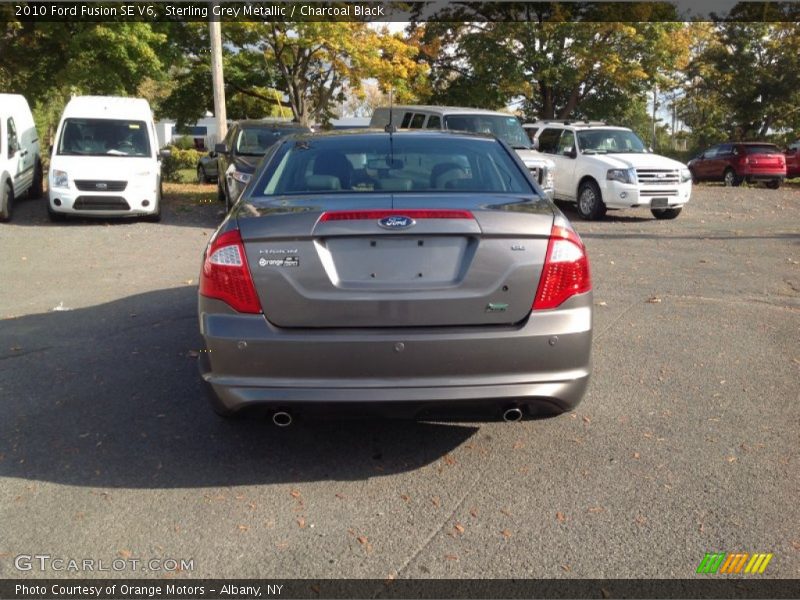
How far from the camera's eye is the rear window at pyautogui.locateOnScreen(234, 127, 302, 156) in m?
15.3

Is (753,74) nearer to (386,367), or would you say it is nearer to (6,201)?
(6,201)

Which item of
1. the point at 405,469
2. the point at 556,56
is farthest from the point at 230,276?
the point at 556,56

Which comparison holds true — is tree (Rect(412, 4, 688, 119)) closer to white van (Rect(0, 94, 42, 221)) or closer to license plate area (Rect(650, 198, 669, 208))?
license plate area (Rect(650, 198, 669, 208))

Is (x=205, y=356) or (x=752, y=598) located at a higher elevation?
(x=205, y=356)

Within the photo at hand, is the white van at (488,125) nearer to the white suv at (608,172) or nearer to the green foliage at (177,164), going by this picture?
the white suv at (608,172)

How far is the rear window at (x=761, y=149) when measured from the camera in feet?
88.2

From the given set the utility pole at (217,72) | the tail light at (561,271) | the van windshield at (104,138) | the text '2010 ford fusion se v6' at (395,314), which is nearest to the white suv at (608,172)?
the utility pole at (217,72)

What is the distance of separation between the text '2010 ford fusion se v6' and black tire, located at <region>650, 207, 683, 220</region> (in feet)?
44.9

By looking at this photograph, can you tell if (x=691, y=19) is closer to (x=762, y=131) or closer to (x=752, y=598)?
(x=762, y=131)

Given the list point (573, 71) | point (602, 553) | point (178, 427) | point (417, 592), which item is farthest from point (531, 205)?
point (573, 71)


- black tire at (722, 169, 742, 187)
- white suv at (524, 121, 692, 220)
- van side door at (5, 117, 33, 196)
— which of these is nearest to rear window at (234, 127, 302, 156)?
van side door at (5, 117, 33, 196)

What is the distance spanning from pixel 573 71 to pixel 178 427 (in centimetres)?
2851

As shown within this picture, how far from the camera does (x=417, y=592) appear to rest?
3.13 meters

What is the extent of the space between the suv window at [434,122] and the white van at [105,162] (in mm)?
5236
